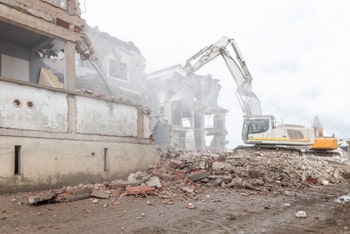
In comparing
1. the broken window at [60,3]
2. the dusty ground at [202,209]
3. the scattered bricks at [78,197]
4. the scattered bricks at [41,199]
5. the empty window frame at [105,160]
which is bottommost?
the dusty ground at [202,209]

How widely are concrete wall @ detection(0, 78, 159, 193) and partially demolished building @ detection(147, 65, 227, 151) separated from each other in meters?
13.3

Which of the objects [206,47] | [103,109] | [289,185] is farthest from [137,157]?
[206,47]

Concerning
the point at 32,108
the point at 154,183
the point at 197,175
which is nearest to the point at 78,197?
the point at 154,183

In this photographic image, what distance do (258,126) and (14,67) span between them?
1293 centimetres

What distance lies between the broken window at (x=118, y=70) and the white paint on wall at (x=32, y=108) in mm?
12498

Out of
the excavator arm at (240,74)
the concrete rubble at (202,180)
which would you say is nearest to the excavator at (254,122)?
the excavator arm at (240,74)

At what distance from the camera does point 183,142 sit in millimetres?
26672

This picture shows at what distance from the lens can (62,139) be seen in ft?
26.2

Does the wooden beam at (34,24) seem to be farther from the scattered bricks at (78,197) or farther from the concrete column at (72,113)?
the scattered bricks at (78,197)

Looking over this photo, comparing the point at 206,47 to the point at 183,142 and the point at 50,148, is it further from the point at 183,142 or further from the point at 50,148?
the point at 50,148

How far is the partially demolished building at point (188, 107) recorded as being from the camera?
25.9m

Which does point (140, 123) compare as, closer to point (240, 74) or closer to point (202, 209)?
point (202, 209)

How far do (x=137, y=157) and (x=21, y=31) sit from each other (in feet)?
20.4

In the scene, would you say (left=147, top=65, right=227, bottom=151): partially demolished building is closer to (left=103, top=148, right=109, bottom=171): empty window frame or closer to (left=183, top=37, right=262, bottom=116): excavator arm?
(left=183, top=37, right=262, bottom=116): excavator arm
